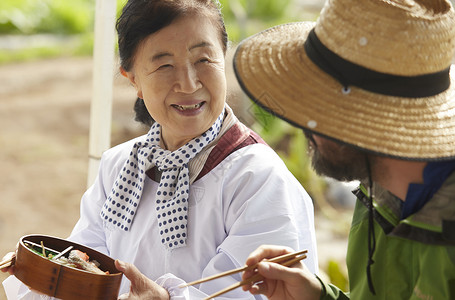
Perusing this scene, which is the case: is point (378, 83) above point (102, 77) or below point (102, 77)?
above

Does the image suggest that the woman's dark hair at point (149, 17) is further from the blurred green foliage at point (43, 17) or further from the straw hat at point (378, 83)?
the blurred green foliage at point (43, 17)

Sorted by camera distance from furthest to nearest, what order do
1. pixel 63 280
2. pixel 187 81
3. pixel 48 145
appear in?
pixel 48 145 → pixel 187 81 → pixel 63 280

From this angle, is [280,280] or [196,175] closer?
[280,280]

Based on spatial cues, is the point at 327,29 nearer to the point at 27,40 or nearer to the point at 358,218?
the point at 358,218

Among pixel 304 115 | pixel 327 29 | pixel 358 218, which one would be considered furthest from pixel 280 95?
pixel 358 218

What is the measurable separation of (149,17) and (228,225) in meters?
0.74

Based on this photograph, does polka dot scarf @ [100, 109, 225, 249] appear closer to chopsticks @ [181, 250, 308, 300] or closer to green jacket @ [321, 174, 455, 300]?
chopsticks @ [181, 250, 308, 300]

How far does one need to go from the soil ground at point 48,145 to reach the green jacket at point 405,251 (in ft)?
10.4

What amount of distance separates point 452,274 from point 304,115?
55 cm

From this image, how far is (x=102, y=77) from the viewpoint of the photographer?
2.94 meters

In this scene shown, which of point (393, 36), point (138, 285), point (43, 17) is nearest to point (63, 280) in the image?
point (138, 285)

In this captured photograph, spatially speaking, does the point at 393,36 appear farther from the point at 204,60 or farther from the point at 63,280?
the point at 63,280

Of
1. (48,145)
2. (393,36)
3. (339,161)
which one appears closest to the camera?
(393,36)

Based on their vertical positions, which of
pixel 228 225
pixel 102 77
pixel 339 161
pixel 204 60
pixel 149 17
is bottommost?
pixel 228 225
